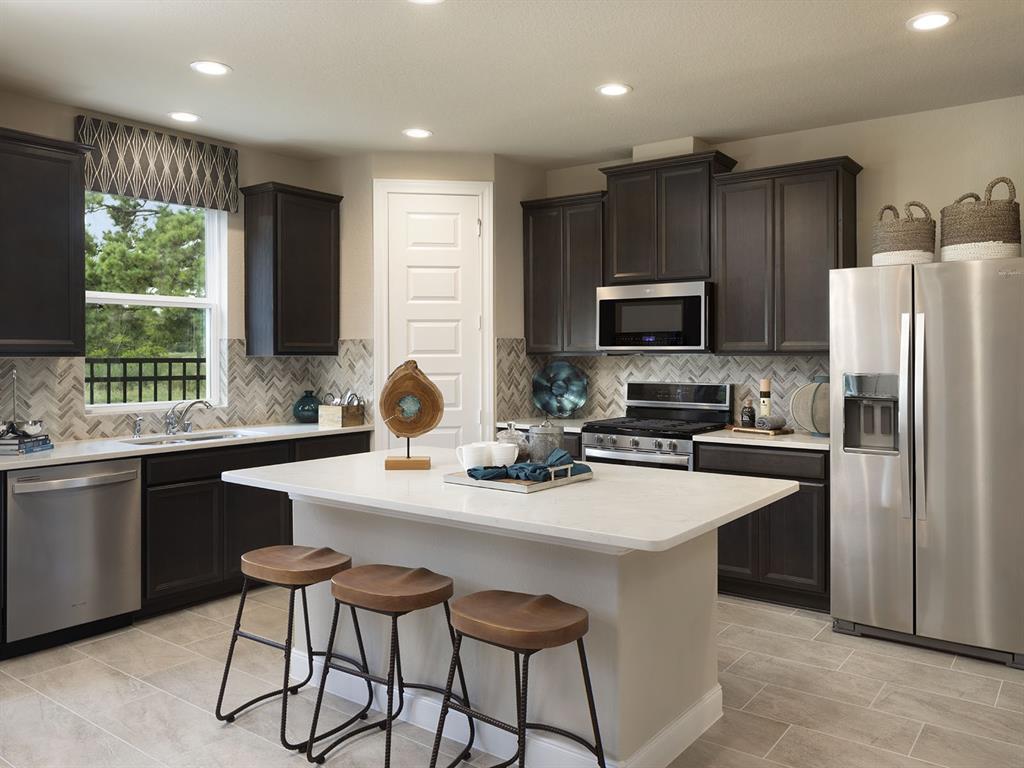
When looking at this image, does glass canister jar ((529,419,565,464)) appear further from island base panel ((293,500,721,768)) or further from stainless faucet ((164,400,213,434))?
stainless faucet ((164,400,213,434))

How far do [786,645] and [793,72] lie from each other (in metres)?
2.72

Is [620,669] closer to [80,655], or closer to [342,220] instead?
[80,655]

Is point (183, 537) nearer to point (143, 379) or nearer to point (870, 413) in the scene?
point (143, 379)

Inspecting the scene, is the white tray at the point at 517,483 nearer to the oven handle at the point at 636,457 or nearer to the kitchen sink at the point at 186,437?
the oven handle at the point at 636,457

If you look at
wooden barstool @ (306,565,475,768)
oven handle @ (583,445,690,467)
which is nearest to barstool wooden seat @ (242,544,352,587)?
wooden barstool @ (306,565,475,768)

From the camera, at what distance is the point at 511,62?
12.0 ft

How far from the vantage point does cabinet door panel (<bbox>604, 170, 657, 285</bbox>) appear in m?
5.02

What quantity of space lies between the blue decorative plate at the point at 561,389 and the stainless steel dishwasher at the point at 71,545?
2.78 meters

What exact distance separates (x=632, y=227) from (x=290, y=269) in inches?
87.8

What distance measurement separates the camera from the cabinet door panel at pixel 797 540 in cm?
414

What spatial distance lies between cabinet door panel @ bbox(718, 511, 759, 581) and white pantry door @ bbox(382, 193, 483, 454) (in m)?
1.80

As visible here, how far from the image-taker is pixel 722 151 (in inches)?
200

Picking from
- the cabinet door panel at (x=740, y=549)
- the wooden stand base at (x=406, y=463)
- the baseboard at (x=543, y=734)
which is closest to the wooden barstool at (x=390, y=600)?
the baseboard at (x=543, y=734)

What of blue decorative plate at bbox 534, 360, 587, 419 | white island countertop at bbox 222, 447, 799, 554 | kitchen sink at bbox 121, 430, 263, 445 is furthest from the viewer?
blue decorative plate at bbox 534, 360, 587, 419
